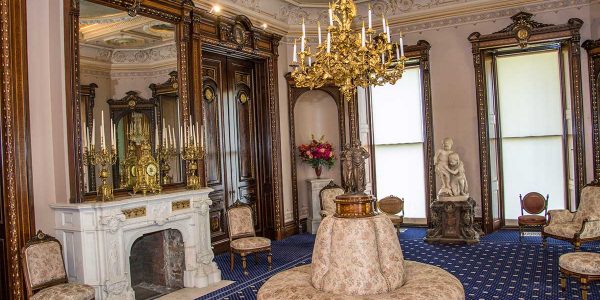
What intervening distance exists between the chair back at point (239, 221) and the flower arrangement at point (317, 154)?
2.33m

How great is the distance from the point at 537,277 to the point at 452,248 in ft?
5.71

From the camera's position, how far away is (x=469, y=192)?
835 cm

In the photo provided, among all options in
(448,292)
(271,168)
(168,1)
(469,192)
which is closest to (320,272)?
(448,292)

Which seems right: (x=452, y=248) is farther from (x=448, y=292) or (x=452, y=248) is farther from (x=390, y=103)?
(x=448, y=292)

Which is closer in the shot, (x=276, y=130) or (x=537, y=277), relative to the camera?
(x=537, y=277)

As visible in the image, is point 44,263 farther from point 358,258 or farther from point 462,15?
point 462,15

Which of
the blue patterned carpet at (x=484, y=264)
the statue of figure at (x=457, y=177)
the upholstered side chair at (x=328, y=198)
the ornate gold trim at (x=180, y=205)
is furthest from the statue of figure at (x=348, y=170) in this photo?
the statue of figure at (x=457, y=177)

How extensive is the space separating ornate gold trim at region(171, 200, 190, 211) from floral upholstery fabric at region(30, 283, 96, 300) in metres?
1.39

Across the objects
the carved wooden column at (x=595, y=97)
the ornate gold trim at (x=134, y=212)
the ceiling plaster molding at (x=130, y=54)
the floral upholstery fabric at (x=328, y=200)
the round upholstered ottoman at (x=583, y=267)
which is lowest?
the round upholstered ottoman at (x=583, y=267)

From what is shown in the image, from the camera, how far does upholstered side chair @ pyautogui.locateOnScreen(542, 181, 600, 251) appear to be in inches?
236

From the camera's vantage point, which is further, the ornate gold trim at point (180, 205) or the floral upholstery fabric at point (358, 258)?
the ornate gold trim at point (180, 205)

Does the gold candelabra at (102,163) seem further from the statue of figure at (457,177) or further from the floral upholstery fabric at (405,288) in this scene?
the statue of figure at (457,177)

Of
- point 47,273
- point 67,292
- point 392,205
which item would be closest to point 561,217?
point 392,205

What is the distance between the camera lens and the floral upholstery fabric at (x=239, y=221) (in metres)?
6.45
